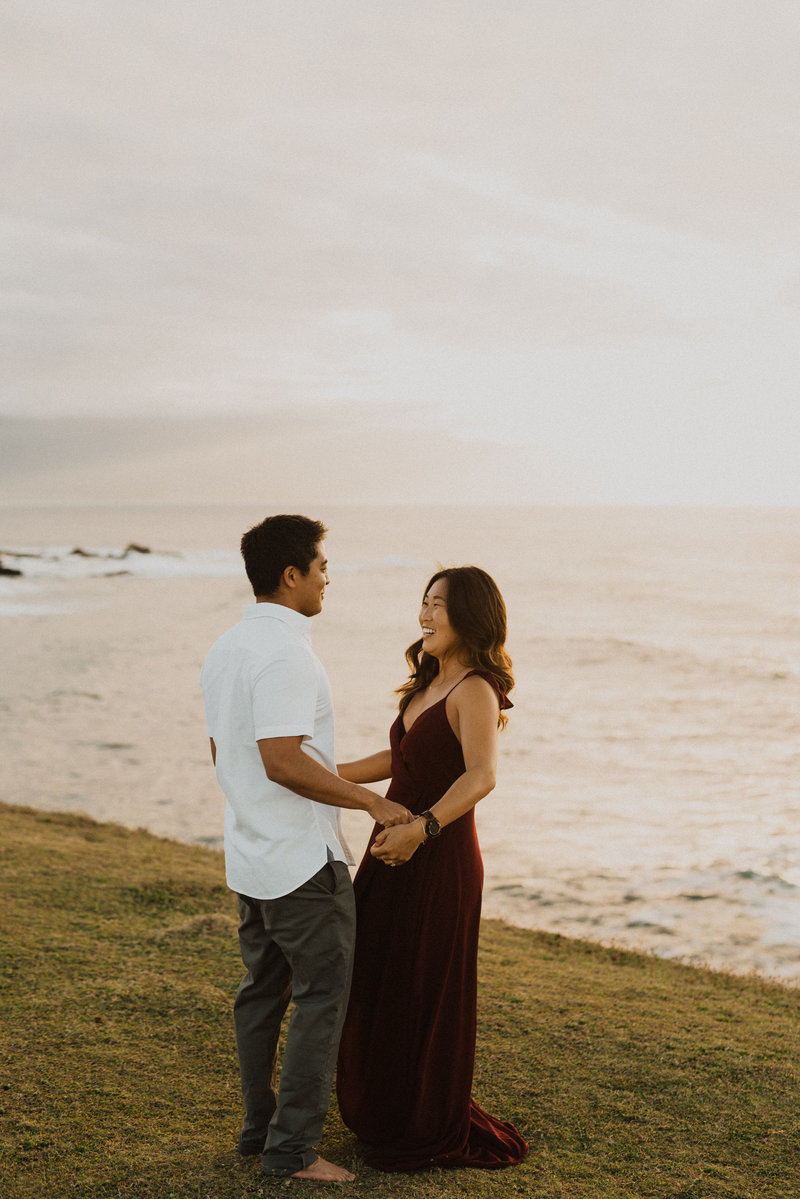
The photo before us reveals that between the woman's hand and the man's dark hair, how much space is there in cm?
106

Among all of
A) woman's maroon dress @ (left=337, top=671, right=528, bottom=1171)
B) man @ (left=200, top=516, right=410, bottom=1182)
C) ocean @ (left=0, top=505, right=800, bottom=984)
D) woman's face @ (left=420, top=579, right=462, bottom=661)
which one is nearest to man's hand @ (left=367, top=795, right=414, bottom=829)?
man @ (left=200, top=516, right=410, bottom=1182)

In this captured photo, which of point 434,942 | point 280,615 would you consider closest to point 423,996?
point 434,942

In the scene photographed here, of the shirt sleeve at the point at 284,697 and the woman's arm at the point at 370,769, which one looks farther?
the woman's arm at the point at 370,769

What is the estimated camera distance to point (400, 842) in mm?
3682

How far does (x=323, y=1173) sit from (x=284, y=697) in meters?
1.90

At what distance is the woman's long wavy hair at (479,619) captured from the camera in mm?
4004

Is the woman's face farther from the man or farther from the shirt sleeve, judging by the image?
the shirt sleeve

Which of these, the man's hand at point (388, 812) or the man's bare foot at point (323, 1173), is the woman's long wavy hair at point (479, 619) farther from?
the man's bare foot at point (323, 1173)

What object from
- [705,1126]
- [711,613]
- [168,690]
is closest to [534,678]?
[168,690]

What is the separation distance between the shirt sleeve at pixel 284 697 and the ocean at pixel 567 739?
7206 millimetres

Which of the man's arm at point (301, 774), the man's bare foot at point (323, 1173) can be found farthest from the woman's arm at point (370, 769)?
the man's bare foot at point (323, 1173)

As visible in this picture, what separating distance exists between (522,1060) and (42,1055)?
99.7 inches

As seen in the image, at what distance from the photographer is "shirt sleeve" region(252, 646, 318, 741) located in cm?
334

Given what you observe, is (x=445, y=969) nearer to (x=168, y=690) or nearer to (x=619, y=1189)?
(x=619, y=1189)
